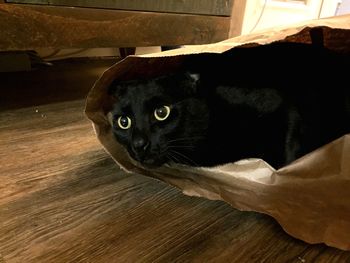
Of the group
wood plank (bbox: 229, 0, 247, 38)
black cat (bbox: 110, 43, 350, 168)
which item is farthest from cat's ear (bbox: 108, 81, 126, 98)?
wood plank (bbox: 229, 0, 247, 38)

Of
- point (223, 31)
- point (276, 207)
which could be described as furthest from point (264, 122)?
point (223, 31)

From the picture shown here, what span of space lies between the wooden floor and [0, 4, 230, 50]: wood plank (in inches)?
14.4

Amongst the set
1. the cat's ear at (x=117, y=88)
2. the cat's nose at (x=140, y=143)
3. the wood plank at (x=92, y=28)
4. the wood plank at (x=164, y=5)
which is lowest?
the cat's nose at (x=140, y=143)

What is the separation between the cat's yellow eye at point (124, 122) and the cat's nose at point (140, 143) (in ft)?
0.25

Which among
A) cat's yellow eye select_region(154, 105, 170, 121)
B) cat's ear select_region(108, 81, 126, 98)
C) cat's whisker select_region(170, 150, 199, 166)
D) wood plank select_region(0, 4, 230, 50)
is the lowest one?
cat's whisker select_region(170, 150, 199, 166)

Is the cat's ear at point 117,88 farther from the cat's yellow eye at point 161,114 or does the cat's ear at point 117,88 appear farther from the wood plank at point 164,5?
the wood plank at point 164,5

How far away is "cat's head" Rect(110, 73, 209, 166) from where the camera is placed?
0.63 m

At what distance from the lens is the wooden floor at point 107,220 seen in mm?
491

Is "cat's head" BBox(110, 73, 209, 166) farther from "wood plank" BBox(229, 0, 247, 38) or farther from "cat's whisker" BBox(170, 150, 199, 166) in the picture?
"wood plank" BBox(229, 0, 247, 38)

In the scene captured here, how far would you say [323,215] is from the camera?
1.60ft

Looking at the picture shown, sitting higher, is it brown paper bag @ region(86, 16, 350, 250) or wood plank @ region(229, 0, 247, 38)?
wood plank @ region(229, 0, 247, 38)

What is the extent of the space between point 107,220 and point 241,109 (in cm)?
34

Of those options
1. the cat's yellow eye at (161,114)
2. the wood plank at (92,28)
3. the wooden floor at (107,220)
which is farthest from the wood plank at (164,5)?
the cat's yellow eye at (161,114)

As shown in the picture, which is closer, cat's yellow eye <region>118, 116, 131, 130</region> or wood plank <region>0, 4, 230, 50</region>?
cat's yellow eye <region>118, 116, 131, 130</region>
